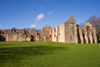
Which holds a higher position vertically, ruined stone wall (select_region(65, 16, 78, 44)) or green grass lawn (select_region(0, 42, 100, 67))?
ruined stone wall (select_region(65, 16, 78, 44))

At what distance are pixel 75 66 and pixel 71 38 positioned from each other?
21.0 meters

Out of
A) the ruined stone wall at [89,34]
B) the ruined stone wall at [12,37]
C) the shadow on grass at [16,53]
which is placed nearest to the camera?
the shadow on grass at [16,53]

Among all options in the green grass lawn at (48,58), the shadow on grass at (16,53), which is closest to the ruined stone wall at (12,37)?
the shadow on grass at (16,53)

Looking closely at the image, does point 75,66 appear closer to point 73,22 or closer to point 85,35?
point 73,22

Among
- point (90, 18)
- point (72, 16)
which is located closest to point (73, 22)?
point (72, 16)

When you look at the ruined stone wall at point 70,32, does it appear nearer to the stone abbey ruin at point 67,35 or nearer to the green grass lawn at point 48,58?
the stone abbey ruin at point 67,35

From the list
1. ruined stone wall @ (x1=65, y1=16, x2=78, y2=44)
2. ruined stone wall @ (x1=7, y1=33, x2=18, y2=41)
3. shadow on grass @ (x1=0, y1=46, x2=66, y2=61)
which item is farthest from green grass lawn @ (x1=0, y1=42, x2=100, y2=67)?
ruined stone wall @ (x1=7, y1=33, x2=18, y2=41)

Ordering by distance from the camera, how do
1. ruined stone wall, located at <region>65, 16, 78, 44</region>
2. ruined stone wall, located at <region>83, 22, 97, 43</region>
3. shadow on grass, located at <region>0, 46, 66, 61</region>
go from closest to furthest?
shadow on grass, located at <region>0, 46, 66, 61</region> < ruined stone wall, located at <region>65, 16, 78, 44</region> < ruined stone wall, located at <region>83, 22, 97, 43</region>

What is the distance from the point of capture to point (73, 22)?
2700cm

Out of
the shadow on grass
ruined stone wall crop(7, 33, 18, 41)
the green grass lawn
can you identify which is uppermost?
ruined stone wall crop(7, 33, 18, 41)

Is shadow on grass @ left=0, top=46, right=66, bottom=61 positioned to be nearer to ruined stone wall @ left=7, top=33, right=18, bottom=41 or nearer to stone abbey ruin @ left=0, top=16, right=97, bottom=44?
stone abbey ruin @ left=0, top=16, right=97, bottom=44

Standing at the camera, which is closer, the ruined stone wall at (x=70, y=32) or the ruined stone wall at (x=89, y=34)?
the ruined stone wall at (x=70, y=32)

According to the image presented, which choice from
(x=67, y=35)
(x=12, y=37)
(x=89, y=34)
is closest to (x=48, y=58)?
(x=67, y=35)

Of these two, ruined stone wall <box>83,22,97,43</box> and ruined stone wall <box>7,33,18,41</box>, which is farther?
ruined stone wall <box>7,33,18,41</box>
